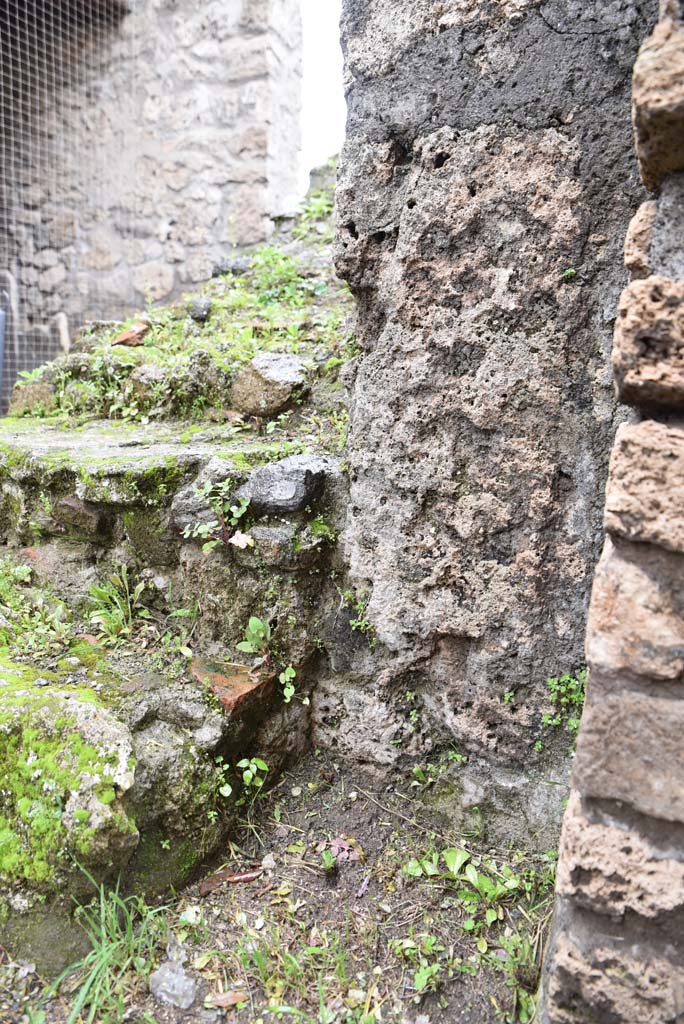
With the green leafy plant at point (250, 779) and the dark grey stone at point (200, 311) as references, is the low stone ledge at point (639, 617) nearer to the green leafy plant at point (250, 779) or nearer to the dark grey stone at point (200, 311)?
the green leafy plant at point (250, 779)

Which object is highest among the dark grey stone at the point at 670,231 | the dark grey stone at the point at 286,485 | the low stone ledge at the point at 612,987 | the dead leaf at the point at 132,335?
the dark grey stone at the point at 670,231

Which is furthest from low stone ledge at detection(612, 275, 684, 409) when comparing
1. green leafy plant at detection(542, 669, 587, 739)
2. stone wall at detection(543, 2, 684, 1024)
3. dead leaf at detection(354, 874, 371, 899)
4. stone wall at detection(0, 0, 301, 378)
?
stone wall at detection(0, 0, 301, 378)

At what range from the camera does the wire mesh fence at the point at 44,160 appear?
5.16 m

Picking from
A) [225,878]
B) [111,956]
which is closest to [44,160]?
[225,878]

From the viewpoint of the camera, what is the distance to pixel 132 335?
3494 mm

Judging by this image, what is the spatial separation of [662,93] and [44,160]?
18.1 ft

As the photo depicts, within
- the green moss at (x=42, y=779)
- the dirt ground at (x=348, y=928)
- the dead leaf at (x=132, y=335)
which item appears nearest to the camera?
the dirt ground at (x=348, y=928)

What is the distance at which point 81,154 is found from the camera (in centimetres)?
543

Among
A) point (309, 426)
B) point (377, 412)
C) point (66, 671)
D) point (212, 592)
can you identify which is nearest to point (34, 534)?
point (66, 671)

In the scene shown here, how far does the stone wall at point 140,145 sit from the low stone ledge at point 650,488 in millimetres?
4486

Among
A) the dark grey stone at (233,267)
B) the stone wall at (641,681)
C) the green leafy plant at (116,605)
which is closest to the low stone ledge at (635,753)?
the stone wall at (641,681)

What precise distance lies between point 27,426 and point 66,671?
1399 mm

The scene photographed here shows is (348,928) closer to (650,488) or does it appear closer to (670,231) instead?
(650,488)

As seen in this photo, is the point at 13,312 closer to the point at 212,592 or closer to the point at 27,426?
the point at 27,426
